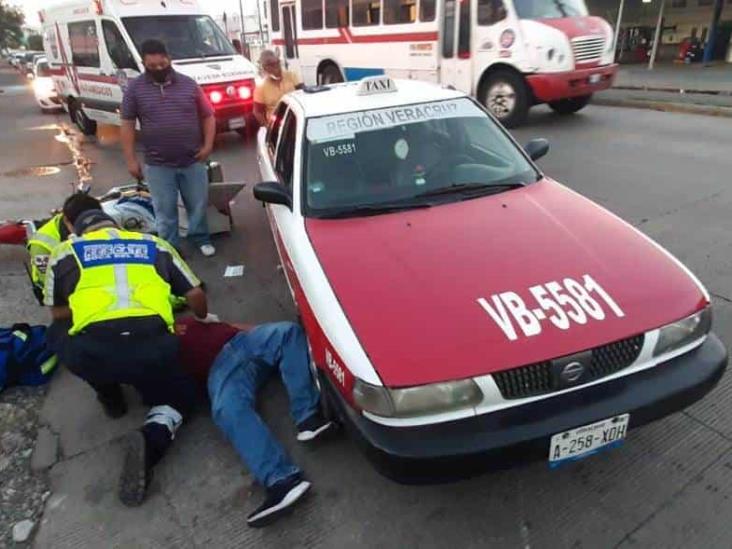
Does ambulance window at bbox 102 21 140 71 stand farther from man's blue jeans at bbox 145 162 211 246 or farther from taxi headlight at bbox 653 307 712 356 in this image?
taxi headlight at bbox 653 307 712 356

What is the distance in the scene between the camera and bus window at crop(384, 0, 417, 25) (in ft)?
33.6

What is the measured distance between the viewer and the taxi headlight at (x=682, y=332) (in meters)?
2.09

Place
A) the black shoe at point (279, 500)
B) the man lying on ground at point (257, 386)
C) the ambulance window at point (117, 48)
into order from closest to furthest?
the black shoe at point (279, 500)
the man lying on ground at point (257, 386)
the ambulance window at point (117, 48)

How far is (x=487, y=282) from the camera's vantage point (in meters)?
2.22

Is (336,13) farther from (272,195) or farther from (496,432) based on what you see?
(496,432)

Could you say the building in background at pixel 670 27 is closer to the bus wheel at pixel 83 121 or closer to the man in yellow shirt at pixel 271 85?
the man in yellow shirt at pixel 271 85

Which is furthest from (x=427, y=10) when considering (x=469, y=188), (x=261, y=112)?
(x=469, y=188)

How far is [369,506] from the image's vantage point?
230 centimetres

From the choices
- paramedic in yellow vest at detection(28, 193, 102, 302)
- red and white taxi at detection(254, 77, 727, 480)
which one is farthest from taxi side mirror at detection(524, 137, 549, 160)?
paramedic in yellow vest at detection(28, 193, 102, 302)

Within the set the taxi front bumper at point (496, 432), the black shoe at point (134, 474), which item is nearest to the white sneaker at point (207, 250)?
the black shoe at point (134, 474)

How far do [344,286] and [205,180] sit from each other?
2896mm

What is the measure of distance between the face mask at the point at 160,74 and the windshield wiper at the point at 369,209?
86.9 inches

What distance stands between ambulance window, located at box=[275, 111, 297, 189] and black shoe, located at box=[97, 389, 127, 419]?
1.50 metres

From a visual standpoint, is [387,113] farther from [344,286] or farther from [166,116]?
[166,116]
